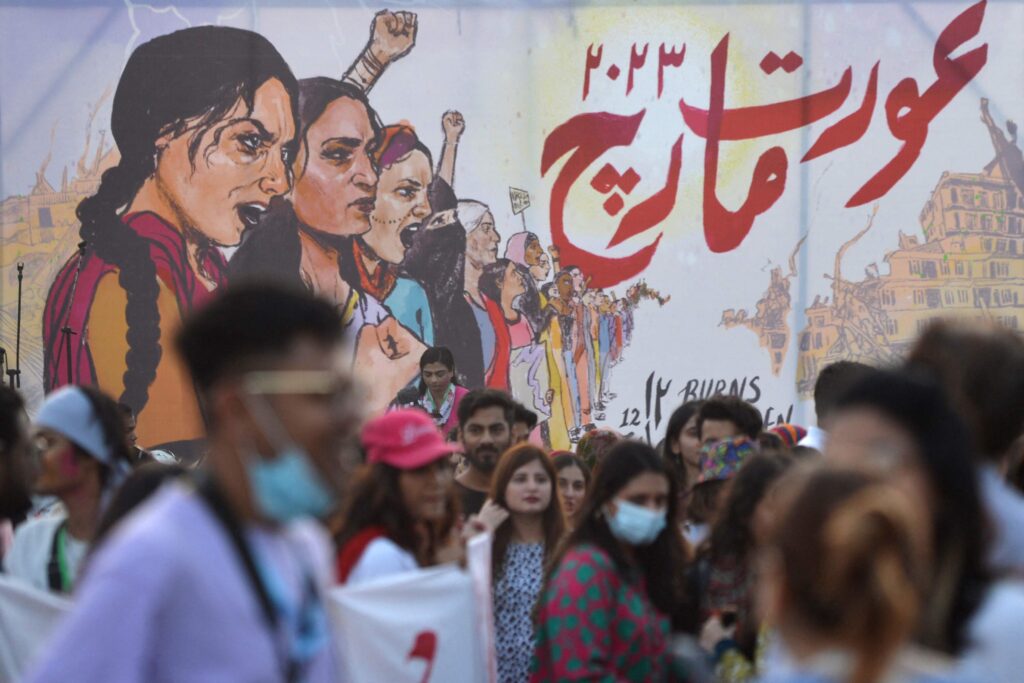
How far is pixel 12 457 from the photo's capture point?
348 cm

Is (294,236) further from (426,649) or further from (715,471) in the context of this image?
(426,649)

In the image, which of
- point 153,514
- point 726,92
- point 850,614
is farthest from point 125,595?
point 726,92

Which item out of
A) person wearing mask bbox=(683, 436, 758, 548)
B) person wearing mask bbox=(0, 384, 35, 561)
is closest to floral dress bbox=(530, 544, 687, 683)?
person wearing mask bbox=(683, 436, 758, 548)

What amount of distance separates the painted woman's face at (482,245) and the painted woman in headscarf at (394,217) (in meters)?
0.37

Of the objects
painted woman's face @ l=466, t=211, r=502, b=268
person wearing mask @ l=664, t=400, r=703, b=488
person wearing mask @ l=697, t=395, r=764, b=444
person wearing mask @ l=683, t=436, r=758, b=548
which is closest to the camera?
person wearing mask @ l=683, t=436, r=758, b=548

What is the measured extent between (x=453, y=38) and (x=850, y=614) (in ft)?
27.9

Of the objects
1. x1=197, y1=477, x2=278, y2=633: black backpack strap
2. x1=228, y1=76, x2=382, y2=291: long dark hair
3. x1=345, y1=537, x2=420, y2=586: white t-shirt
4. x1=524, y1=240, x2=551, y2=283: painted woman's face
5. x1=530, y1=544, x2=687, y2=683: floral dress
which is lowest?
x1=530, y1=544, x2=687, y2=683: floral dress

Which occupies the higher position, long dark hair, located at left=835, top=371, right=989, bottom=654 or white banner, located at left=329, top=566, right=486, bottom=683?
long dark hair, located at left=835, top=371, right=989, bottom=654

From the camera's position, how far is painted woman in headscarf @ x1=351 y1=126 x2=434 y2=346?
31.3 ft

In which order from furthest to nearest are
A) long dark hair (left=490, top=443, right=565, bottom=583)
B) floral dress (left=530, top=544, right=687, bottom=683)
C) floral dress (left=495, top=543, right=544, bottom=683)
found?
long dark hair (left=490, top=443, right=565, bottom=583) < floral dress (left=495, top=543, right=544, bottom=683) < floral dress (left=530, top=544, right=687, bottom=683)

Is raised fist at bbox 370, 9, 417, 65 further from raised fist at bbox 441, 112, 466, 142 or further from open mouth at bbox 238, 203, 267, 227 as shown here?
open mouth at bbox 238, 203, 267, 227

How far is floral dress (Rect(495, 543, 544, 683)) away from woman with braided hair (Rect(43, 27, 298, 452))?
5551 mm

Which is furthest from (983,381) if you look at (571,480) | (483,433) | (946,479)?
(483,433)

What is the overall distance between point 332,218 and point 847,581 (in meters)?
8.33
